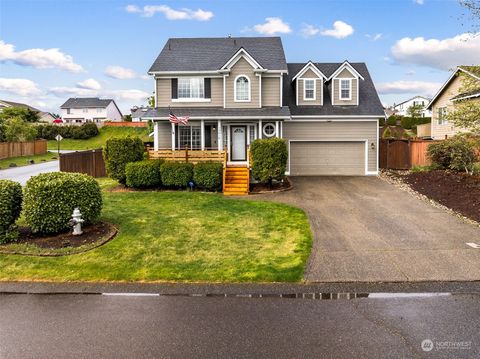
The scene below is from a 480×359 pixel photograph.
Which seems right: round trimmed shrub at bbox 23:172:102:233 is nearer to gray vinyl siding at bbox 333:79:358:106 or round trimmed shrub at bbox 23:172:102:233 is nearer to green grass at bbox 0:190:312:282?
green grass at bbox 0:190:312:282

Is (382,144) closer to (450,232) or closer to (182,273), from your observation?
(450,232)

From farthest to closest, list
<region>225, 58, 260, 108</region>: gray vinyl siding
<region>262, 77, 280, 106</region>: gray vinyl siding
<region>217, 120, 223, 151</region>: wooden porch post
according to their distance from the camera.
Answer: <region>262, 77, 280, 106</region>: gray vinyl siding
<region>225, 58, 260, 108</region>: gray vinyl siding
<region>217, 120, 223, 151</region>: wooden porch post

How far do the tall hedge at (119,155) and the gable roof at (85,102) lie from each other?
71.7m

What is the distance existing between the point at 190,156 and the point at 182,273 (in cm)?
1226

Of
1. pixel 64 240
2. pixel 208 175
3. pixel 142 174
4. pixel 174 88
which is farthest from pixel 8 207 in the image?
pixel 174 88

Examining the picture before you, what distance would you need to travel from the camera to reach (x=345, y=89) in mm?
23844

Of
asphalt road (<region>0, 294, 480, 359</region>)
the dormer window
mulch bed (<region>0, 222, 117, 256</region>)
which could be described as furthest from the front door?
asphalt road (<region>0, 294, 480, 359</region>)

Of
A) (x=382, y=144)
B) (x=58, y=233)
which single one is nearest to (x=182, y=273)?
(x=58, y=233)

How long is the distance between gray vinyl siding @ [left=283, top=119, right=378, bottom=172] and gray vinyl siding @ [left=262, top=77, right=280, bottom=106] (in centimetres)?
168

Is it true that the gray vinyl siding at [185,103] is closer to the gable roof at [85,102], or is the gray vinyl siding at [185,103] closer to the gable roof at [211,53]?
the gable roof at [211,53]

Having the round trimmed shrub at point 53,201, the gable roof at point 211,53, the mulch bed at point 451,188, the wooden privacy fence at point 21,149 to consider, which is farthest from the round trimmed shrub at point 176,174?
the wooden privacy fence at point 21,149

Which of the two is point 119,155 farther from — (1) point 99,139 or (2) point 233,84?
(1) point 99,139

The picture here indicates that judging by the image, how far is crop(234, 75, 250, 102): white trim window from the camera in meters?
22.4

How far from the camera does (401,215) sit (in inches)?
543
